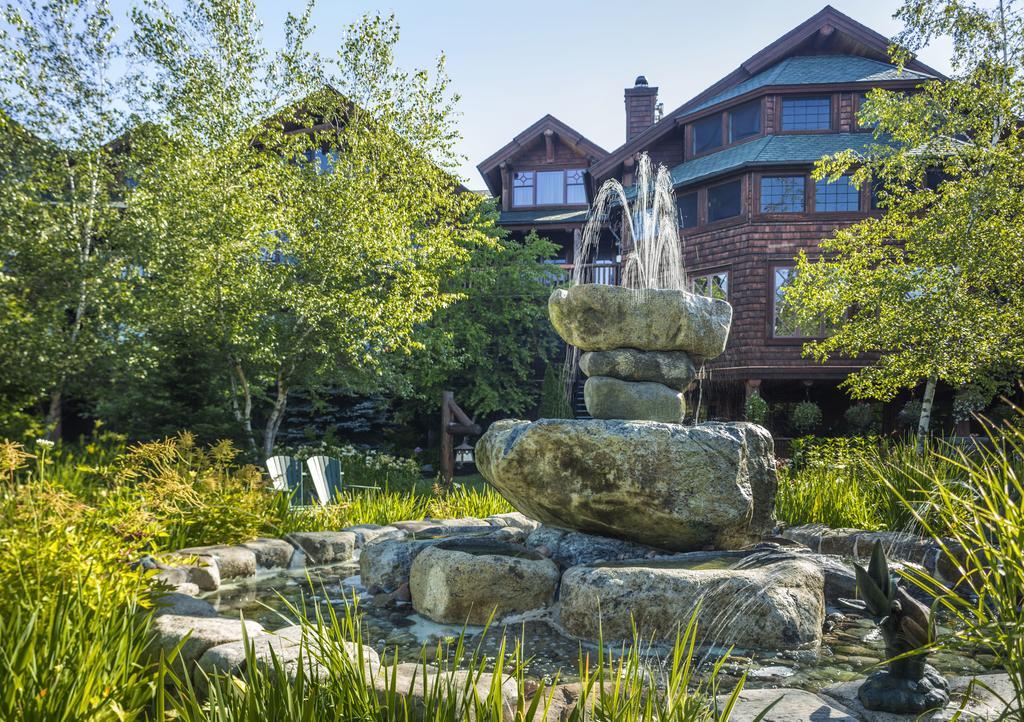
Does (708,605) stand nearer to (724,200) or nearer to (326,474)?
(326,474)

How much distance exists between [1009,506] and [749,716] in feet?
4.01

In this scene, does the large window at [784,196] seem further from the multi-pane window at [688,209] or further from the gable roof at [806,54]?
the gable roof at [806,54]

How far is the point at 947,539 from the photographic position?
598 centimetres

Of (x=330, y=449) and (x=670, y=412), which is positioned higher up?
(x=670, y=412)

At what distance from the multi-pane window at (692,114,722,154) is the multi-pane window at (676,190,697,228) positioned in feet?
4.36

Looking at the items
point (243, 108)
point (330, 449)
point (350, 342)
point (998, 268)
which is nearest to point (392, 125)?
point (243, 108)

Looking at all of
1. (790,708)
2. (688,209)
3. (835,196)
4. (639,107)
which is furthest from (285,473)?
(639,107)

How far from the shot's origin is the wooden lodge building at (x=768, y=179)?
17.1m

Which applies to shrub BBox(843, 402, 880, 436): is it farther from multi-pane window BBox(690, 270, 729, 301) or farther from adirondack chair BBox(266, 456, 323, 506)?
adirondack chair BBox(266, 456, 323, 506)

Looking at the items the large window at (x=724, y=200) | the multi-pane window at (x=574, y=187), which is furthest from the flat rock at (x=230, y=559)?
the multi-pane window at (x=574, y=187)

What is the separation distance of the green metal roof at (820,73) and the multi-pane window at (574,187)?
5373mm

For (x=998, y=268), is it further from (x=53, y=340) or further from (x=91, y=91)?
(x=91, y=91)

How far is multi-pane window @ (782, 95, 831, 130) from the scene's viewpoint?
59.9ft

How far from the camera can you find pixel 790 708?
9.36 feet
